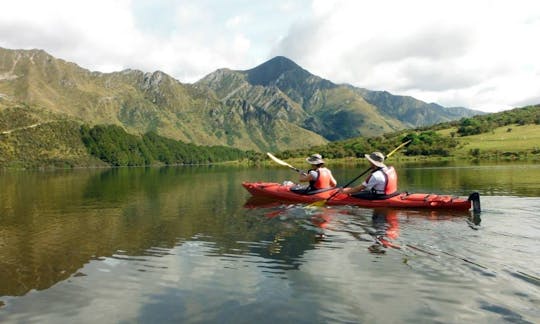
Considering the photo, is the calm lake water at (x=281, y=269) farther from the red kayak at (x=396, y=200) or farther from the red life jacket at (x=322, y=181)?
the red life jacket at (x=322, y=181)

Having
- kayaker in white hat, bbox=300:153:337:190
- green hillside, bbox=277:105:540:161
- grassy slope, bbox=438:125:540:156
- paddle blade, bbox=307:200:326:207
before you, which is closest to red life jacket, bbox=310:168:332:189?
kayaker in white hat, bbox=300:153:337:190

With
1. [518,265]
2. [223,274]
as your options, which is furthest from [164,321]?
[518,265]

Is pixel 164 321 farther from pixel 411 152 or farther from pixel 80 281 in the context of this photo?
pixel 411 152

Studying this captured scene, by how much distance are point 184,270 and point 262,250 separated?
3779 millimetres

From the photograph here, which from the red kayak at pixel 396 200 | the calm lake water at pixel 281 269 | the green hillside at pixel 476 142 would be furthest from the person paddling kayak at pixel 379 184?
the green hillside at pixel 476 142

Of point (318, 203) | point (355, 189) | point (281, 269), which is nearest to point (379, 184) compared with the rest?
point (355, 189)

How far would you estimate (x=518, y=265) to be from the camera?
13836mm

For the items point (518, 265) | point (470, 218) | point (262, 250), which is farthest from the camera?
point (470, 218)

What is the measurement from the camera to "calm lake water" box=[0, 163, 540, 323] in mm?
10805

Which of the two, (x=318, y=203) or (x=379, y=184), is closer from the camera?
(x=379, y=184)

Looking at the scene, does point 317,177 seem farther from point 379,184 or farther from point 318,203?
point 379,184

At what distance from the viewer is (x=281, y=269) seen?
47.5 feet

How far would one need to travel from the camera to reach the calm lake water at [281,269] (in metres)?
10.8

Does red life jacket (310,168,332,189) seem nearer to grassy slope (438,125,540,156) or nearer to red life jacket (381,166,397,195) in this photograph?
red life jacket (381,166,397,195)
